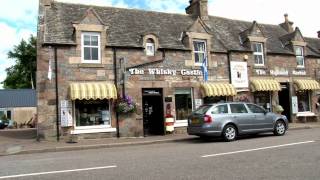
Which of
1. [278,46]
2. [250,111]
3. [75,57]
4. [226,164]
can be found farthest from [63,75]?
[278,46]

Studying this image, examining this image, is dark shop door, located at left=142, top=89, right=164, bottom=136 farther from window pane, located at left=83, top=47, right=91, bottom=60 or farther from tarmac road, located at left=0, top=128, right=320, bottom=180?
tarmac road, located at left=0, top=128, right=320, bottom=180

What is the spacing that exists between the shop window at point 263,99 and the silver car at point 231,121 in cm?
660

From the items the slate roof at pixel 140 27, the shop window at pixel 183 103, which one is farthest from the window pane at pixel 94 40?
the shop window at pixel 183 103

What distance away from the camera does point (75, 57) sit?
19250 millimetres

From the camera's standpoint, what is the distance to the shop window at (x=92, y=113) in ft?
63.4

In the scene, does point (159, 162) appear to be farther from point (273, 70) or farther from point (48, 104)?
point (273, 70)

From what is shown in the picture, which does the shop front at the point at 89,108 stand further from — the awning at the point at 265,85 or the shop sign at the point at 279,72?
the shop sign at the point at 279,72

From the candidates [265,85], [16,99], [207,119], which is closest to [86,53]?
[207,119]

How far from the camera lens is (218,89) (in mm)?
22125

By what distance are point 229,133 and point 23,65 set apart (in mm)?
55877

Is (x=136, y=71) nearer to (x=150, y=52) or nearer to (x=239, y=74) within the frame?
(x=150, y=52)

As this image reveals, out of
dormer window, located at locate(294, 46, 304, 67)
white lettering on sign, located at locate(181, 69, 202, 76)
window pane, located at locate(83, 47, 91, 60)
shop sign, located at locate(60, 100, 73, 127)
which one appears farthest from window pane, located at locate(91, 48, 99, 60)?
dormer window, located at locate(294, 46, 304, 67)

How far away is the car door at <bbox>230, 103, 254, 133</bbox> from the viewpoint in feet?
55.1

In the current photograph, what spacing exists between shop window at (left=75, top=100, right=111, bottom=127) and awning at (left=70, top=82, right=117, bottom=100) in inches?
34.6
